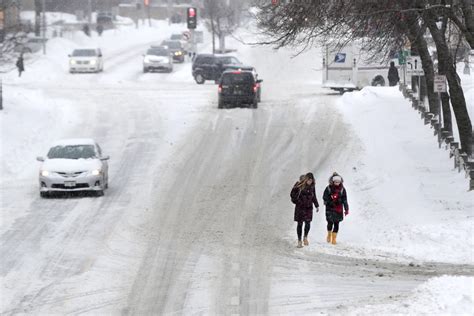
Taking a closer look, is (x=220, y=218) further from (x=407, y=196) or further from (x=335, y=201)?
(x=407, y=196)

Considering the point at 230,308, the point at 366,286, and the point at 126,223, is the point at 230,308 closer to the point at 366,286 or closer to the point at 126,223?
the point at 366,286

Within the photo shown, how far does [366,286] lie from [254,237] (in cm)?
478

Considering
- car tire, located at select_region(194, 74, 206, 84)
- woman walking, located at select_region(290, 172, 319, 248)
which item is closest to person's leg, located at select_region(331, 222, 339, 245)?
woman walking, located at select_region(290, 172, 319, 248)

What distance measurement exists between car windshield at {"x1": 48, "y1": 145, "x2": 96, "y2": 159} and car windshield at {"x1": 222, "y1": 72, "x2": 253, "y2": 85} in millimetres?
14519

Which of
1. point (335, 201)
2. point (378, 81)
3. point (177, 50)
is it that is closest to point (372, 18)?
point (335, 201)

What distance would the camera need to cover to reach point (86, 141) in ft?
88.1

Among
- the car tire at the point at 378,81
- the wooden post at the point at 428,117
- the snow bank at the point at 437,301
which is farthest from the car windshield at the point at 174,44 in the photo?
the snow bank at the point at 437,301

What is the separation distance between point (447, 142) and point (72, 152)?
32.1 ft

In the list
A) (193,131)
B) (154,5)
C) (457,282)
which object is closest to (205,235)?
(457,282)

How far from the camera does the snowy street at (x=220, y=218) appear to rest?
1558 cm

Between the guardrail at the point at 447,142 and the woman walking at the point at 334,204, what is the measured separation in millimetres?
4271

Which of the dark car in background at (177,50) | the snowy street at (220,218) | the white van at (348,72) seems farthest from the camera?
the dark car in background at (177,50)

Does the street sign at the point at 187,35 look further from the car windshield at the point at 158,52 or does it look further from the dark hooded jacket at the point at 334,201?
the dark hooded jacket at the point at 334,201

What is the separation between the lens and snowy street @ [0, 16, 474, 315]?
15578 millimetres
